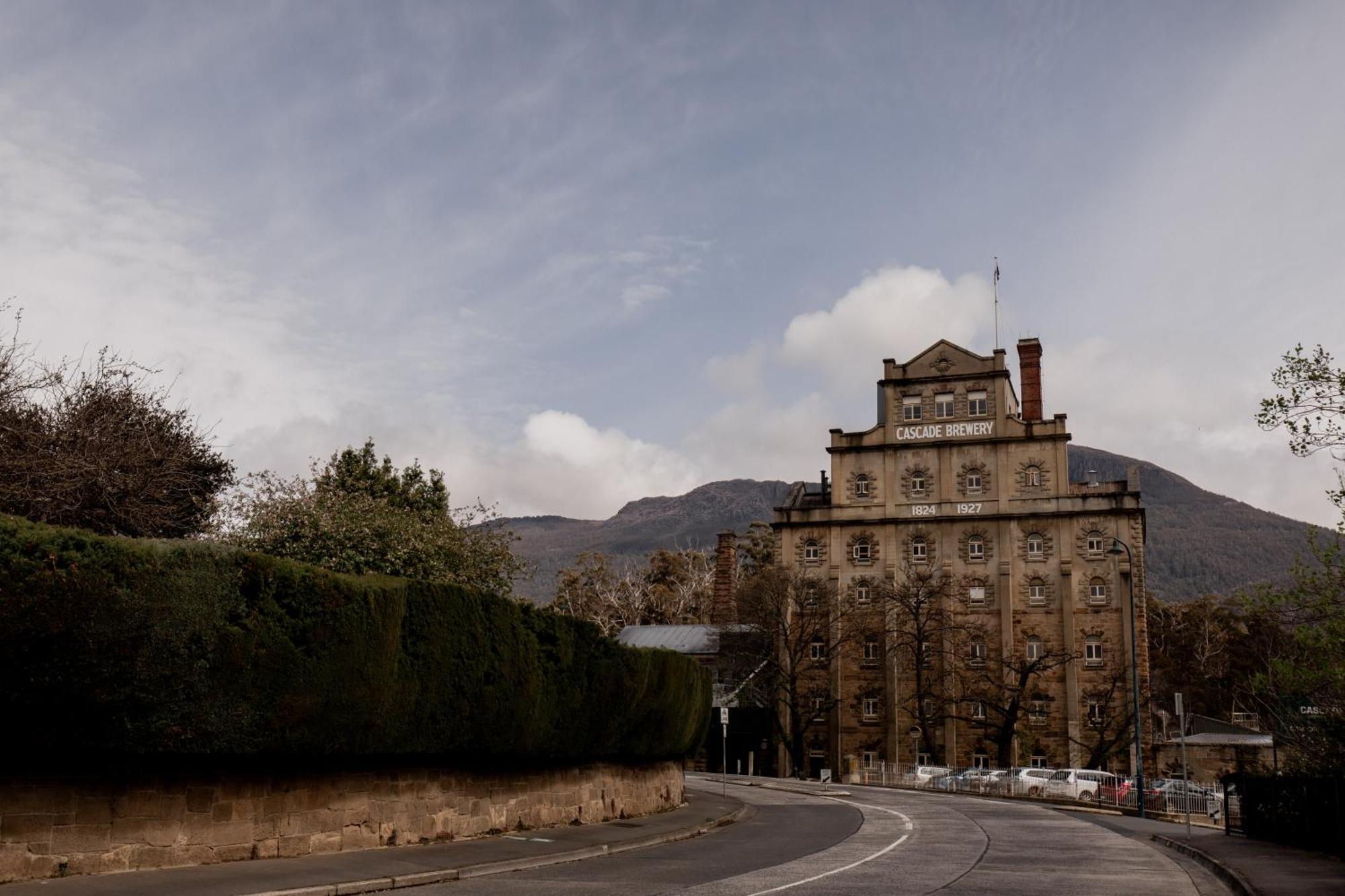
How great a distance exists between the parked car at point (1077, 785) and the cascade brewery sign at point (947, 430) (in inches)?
851

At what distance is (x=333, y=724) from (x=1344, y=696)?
48.4 ft

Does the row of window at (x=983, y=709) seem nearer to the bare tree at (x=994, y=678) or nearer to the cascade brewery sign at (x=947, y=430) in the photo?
the bare tree at (x=994, y=678)

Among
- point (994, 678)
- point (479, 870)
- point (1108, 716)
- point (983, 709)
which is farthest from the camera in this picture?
point (983, 709)

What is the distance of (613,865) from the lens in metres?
17.7

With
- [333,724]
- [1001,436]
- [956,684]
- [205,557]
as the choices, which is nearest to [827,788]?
[956,684]

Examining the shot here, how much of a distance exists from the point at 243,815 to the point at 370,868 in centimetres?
182

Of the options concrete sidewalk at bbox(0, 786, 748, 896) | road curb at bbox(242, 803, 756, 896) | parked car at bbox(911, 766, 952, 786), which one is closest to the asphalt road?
road curb at bbox(242, 803, 756, 896)

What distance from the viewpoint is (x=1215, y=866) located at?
17672 millimetres

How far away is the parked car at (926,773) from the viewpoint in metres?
54.6

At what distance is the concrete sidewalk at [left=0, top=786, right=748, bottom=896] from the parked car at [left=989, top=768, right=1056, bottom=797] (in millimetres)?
27387

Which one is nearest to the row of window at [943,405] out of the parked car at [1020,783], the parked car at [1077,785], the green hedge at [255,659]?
the parked car at [1020,783]

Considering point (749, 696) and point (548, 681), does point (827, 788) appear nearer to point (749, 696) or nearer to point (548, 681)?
point (749, 696)

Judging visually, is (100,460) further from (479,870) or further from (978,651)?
(978,651)

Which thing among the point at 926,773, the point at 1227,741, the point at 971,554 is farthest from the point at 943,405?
the point at 1227,741
